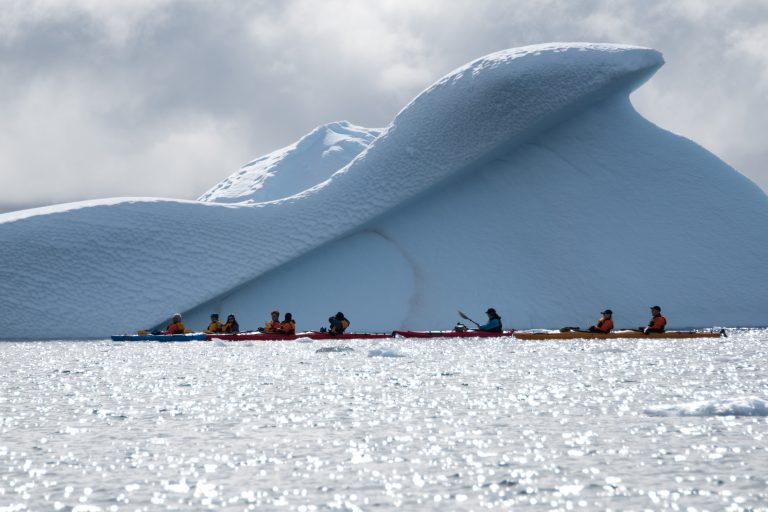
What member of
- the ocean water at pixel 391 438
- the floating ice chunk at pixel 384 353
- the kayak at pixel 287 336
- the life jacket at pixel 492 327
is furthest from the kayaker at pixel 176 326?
the ocean water at pixel 391 438

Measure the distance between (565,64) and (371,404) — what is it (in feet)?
91.0

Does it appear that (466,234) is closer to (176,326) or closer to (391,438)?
(176,326)

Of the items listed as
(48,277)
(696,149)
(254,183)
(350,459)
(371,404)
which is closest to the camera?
(350,459)

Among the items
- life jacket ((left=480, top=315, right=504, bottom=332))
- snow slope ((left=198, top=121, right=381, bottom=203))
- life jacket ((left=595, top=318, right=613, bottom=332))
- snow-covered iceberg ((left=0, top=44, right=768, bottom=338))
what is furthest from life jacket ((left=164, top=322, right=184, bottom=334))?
snow slope ((left=198, top=121, right=381, bottom=203))

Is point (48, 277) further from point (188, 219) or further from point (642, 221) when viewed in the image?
point (642, 221)

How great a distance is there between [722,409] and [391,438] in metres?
3.24

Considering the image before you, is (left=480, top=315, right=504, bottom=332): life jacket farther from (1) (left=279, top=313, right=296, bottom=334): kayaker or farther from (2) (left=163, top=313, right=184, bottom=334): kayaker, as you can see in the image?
(2) (left=163, top=313, right=184, bottom=334): kayaker

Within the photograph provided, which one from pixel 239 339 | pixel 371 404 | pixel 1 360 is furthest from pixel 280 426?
pixel 239 339

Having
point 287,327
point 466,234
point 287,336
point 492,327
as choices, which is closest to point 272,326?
point 287,327

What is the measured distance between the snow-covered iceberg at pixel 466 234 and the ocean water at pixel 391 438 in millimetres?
18706

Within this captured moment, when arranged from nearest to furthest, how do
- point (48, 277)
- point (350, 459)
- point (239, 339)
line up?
point (350, 459), point (239, 339), point (48, 277)

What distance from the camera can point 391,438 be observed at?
8852 mm

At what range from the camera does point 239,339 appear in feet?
91.2

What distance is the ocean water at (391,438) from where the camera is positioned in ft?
21.4
